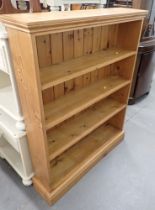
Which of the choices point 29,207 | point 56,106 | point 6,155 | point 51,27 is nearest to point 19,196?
point 29,207

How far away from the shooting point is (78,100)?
1.44m

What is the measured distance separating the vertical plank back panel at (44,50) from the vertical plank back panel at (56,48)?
3 centimetres

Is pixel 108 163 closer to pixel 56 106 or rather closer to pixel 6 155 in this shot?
pixel 56 106

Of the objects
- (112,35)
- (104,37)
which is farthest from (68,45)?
(112,35)

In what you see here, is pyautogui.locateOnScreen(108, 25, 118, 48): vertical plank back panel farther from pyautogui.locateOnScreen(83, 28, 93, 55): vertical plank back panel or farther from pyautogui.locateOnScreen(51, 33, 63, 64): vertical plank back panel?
pyautogui.locateOnScreen(51, 33, 63, 64): vertical plank back panel

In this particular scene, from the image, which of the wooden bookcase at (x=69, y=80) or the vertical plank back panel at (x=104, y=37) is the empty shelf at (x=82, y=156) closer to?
the wooden bookcase at (x=69, y=80)

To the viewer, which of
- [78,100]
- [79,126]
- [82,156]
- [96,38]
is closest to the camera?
[78,100]

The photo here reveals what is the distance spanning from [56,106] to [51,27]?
0.60 m

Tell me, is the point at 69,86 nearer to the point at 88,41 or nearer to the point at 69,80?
the point at 69,80

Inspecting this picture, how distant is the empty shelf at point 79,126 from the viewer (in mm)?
1416

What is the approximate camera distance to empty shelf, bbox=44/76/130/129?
48.7 inches

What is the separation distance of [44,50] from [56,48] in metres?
0.10

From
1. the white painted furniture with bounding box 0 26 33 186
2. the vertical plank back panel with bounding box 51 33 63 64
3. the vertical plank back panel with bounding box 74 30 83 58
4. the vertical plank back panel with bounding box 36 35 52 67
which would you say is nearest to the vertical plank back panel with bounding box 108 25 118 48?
the vertical plank back panel with bounding box 74 30 83 58

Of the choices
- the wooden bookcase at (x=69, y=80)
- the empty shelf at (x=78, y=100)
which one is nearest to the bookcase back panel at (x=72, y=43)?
the wooden bookcase at (x=69, y=80)
